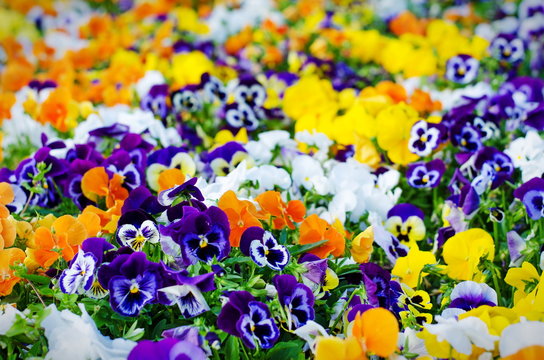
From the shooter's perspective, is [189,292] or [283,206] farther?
[283,206]

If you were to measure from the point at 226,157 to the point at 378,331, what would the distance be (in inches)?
38.1

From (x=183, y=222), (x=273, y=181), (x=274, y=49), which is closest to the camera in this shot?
(x=183, y=222)

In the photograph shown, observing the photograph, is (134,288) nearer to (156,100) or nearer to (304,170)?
(304,170)

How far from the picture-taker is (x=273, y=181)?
74.9 inches

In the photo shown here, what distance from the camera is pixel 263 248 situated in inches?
56.6

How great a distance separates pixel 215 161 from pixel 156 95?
2.61ft

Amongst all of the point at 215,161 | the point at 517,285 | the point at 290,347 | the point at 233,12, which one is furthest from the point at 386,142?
the point at 233,12

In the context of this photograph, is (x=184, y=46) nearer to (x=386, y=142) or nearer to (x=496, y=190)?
(x=386, y=142)

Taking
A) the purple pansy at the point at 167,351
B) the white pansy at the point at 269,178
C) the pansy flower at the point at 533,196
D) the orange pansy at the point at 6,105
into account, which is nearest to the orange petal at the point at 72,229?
the purple pansy at the point at 167,351

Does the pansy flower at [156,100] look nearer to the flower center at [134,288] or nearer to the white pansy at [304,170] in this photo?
the white pansy at [304,170]

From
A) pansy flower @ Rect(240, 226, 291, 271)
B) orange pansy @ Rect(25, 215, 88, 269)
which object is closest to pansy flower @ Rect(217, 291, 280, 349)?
pansy flower @ Rect(240, 226, 291, 271)

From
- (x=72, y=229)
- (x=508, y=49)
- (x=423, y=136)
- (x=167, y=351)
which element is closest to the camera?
(x=167, y=351)

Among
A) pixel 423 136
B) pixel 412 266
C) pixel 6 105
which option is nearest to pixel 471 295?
pixel 412 266

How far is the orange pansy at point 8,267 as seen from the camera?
1.47 metres
